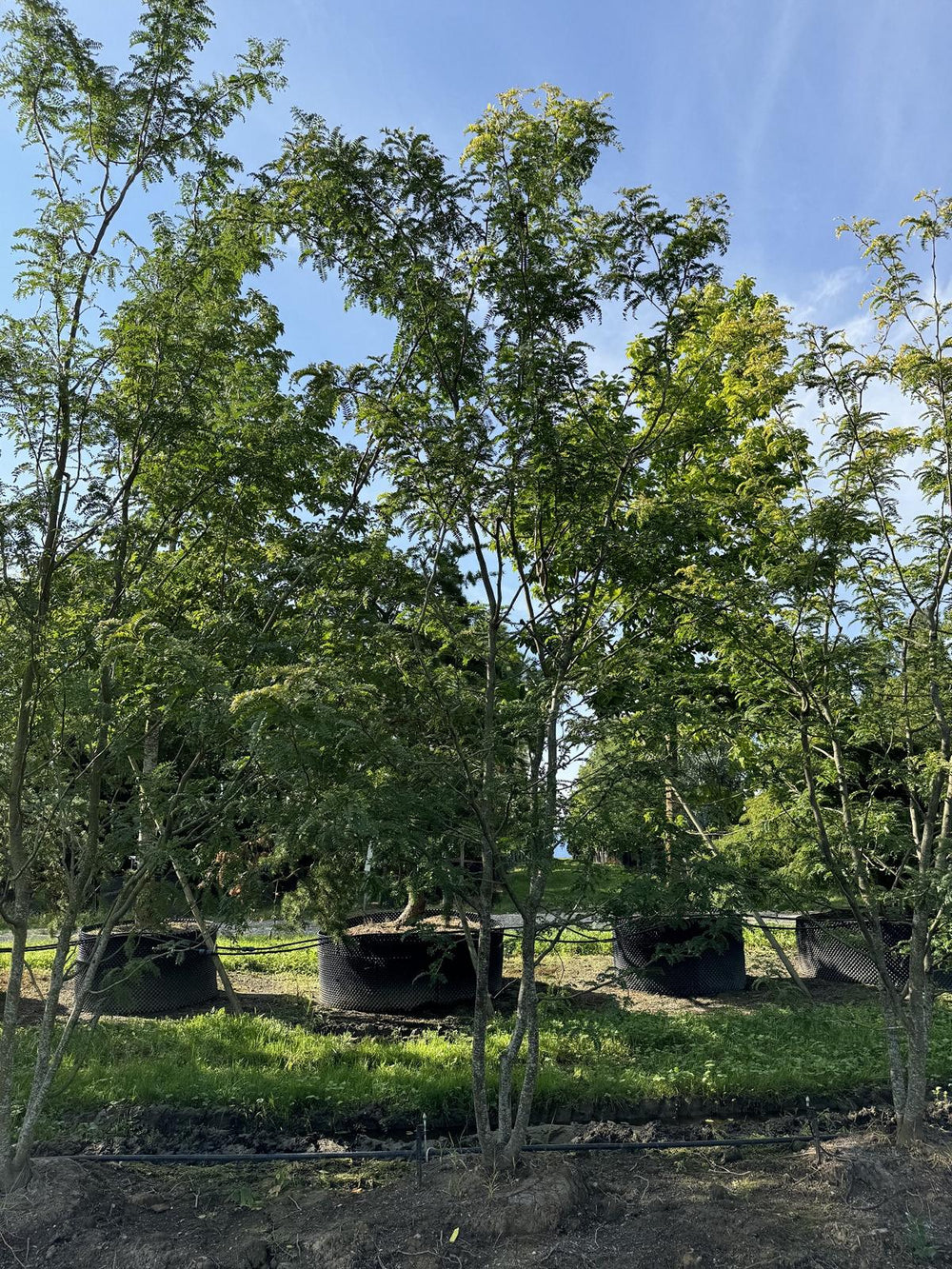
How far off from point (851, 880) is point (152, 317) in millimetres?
4274

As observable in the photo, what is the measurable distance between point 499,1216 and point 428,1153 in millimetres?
884

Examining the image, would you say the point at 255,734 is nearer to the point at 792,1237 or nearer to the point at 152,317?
the point at 152,317

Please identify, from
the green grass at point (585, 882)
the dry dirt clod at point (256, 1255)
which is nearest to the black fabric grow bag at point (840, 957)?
the green grass at point (585, 882)

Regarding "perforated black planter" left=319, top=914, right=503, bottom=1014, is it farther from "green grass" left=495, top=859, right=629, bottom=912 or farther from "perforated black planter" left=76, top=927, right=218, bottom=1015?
"green grass" left=495, top=859, right=629, bottom=912

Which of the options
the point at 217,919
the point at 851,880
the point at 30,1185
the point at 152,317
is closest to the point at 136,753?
the point at 217,919

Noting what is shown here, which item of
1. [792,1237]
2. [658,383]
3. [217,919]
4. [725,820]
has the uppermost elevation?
[658,383]

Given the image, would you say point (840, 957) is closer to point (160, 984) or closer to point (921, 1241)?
point (921, 1241)

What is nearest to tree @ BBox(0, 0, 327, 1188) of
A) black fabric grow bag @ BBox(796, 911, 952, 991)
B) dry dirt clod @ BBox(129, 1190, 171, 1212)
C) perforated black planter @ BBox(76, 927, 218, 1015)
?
dry dirt clod @ BBox(129, 1190, 171, 1212)

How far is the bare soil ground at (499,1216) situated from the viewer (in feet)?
9.95

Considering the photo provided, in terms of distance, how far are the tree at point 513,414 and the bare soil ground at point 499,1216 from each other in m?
0.35

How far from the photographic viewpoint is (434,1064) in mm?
5281

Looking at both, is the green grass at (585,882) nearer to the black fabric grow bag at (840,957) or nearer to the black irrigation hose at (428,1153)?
the black irrigation hose at (428,1153)

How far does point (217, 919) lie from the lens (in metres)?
3.43

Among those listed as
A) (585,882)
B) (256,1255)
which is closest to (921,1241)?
(585,882)
